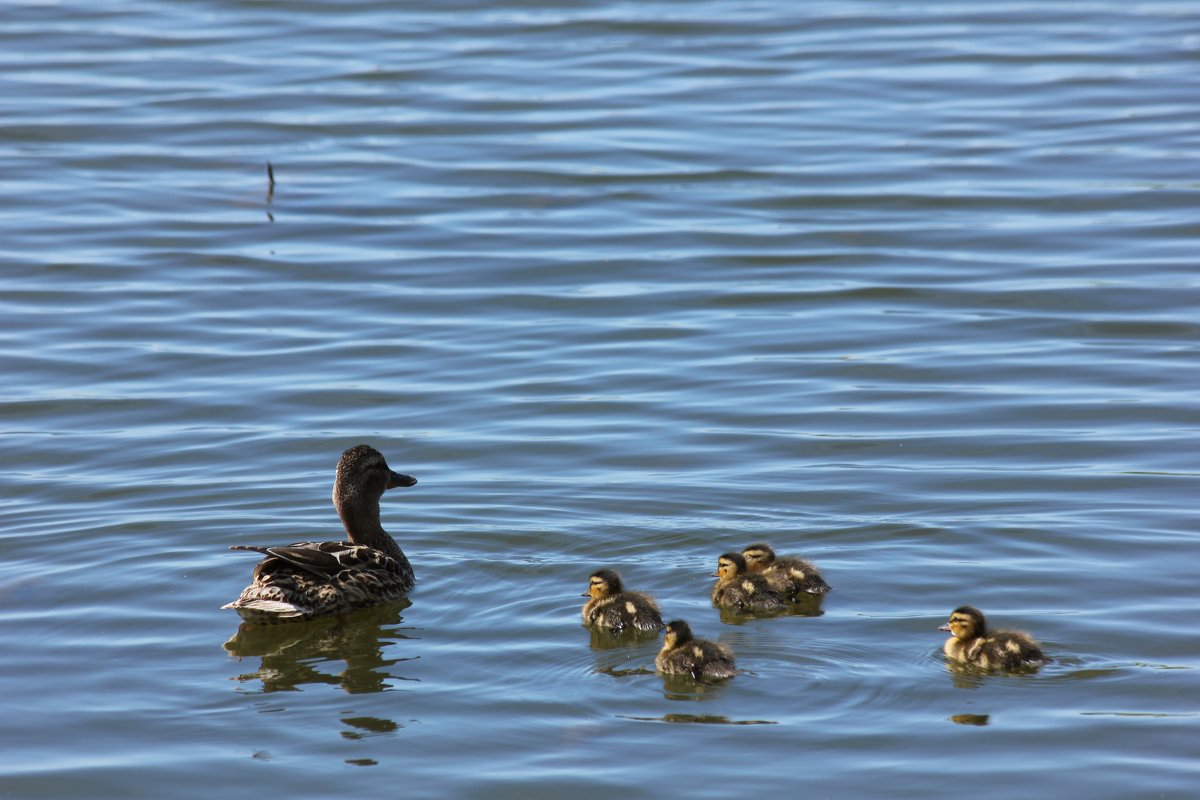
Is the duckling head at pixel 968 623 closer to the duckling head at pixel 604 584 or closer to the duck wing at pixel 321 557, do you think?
the duckling head at pixel 604 584

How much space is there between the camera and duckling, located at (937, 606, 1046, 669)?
6.71 m

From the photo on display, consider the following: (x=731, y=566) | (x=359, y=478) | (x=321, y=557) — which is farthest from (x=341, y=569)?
(x=731, y=566)

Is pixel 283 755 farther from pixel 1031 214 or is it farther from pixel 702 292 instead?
pixel 1031 214

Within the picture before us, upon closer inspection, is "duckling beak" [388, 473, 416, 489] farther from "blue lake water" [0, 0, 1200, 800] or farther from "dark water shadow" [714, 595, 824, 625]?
"dark water shadow" [714, 595, 824, 625]

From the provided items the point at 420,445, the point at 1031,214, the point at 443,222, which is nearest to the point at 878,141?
the point at 1031,214

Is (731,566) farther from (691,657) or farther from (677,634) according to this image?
(691,657)

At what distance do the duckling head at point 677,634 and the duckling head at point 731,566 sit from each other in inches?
35.1

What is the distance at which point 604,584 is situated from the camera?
24.6 feet

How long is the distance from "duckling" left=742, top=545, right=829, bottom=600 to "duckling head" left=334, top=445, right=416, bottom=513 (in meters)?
1.94

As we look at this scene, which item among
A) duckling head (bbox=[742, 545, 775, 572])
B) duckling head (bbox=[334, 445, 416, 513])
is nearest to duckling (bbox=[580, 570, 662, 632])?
duckling head (bbox=[742, 545, 775, 572])

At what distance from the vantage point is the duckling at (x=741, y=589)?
7488 mm

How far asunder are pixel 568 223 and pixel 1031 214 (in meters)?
4.05

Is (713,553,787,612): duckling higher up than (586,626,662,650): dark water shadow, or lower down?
higher up

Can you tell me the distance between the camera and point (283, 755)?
638cm
